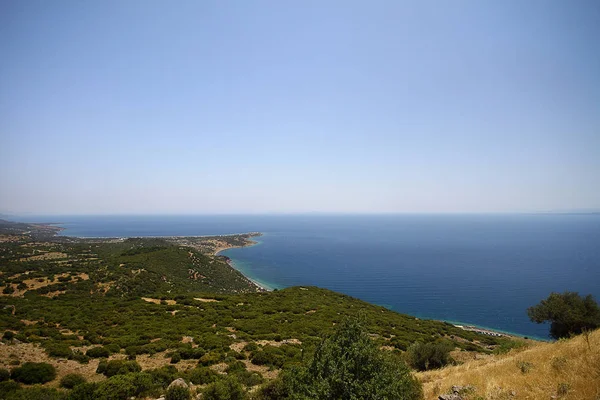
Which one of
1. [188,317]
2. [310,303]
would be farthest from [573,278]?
[188,317]

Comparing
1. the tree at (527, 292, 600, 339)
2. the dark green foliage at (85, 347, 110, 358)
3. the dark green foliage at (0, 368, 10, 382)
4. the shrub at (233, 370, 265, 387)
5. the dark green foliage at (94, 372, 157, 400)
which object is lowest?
the tree at (527, 292, 600, 339)

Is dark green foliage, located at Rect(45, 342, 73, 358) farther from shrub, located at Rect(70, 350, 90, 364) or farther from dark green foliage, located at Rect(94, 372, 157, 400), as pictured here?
dark green foliage, located at Rect(94, 372, 157, 400)

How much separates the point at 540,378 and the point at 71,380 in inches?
878

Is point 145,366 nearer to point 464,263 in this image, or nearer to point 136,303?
point 136,303

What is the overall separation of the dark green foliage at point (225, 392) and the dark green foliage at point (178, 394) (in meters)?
1.35

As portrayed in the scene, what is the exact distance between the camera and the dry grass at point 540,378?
860 centimetres

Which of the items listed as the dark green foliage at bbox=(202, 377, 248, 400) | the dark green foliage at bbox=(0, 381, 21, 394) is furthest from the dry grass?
the dark green foliage at bbox=(0, 381, 21, 394)

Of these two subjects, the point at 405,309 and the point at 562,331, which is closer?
→ the point at 562,331

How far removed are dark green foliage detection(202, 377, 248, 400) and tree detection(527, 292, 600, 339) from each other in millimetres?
38471

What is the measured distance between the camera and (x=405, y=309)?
219ft

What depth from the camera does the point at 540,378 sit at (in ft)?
32.3

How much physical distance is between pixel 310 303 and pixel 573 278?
353ft

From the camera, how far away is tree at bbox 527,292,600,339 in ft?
97.5

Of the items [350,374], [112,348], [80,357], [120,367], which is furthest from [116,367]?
[350,374]
